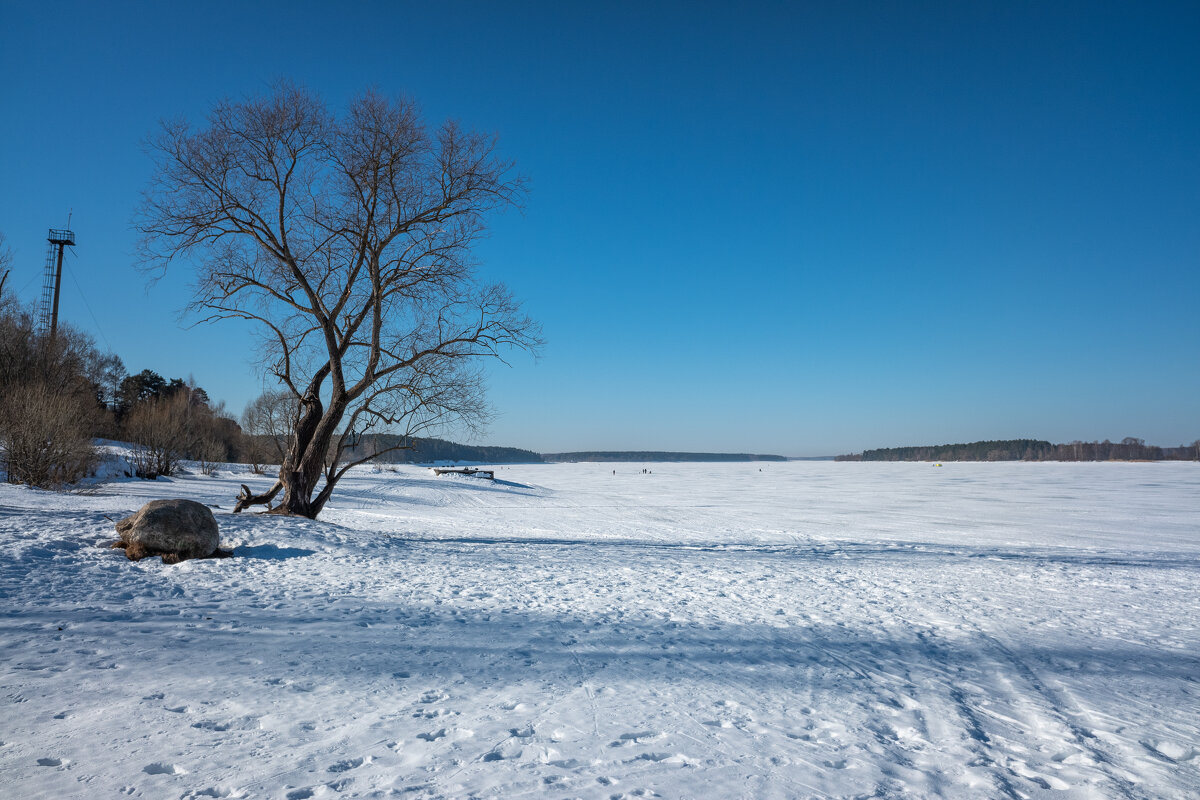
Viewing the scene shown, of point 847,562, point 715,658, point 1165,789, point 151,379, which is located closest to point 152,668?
point 715,658

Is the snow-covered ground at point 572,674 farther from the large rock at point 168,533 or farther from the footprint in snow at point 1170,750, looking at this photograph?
the large rock at point 168,533

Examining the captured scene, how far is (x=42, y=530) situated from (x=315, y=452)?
4.88m

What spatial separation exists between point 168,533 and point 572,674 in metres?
6.34

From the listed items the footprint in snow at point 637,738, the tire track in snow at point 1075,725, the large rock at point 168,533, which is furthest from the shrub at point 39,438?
the tire track in snow at point 1075,725

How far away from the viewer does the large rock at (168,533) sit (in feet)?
26.7

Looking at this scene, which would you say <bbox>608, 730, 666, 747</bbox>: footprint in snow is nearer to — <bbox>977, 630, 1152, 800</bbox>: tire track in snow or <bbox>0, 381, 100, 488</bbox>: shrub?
<bbox>977, 630, 1152, 800</bbox>: tire track in snow

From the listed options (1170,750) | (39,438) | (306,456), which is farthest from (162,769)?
(39,438)

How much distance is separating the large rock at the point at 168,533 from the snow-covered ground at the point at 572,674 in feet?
1.06

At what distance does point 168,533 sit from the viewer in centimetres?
821

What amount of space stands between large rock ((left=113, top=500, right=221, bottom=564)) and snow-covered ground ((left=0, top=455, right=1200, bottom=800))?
0.32 meters

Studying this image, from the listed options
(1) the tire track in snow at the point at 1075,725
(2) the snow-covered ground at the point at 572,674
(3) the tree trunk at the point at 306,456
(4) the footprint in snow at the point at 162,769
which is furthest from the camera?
(3) the tree trunk at the point at 306,456

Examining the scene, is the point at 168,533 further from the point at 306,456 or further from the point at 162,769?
the point at 162,769

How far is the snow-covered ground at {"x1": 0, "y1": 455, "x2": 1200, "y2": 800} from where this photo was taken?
3.49 metres

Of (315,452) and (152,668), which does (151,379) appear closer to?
(315,452)
